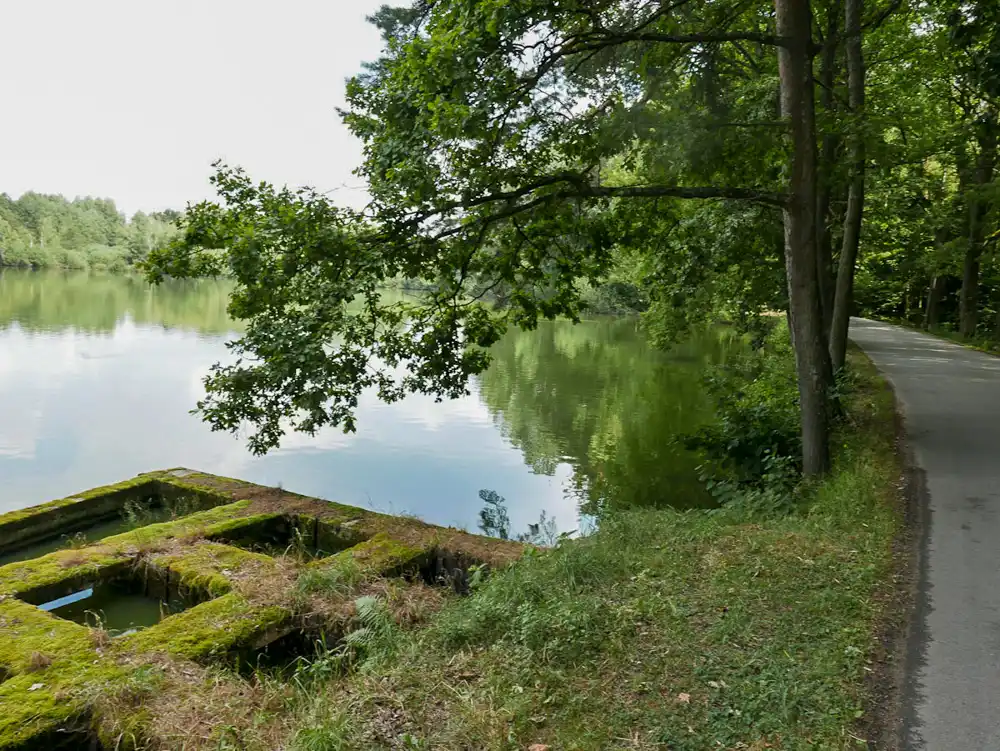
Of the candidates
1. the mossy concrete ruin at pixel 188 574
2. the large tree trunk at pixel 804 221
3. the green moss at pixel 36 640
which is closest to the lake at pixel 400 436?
the mossy concrete ruin at pixel 188 574

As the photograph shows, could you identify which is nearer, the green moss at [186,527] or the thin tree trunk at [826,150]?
the green moss at [186,527]

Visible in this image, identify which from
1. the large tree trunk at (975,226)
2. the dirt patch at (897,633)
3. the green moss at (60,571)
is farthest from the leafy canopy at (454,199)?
the large tree trunk at (975,226)

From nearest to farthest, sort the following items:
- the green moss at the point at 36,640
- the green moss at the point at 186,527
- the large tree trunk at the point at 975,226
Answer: the green moss at the point at 36,640 → the green moss at the point at 186,527 → the large tree trunk at the point at 975,226

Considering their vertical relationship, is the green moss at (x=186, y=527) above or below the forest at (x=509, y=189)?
below

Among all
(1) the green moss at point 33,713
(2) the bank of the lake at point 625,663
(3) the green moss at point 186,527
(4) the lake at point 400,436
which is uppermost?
(2) the bank of the lake at point 625,663

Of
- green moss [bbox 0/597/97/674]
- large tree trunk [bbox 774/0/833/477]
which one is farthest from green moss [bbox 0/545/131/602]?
large tree trunk [bbox 774/0/833/477]

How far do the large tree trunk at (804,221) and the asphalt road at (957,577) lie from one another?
1.32 m

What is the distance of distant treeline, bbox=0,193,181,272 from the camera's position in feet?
274

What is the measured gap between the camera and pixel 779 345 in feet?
73.6

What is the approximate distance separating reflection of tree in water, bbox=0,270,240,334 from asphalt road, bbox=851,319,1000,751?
25.8m

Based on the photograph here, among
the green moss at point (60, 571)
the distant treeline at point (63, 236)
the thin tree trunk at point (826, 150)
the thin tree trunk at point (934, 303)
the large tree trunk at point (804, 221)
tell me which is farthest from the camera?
the distant treeline at point (63, 236)

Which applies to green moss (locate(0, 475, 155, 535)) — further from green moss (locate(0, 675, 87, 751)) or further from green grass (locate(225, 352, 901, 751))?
green grass (locate(225, 352, 901, 751))

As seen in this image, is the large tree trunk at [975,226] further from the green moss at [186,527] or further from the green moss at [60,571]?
the green moss at [60,571]

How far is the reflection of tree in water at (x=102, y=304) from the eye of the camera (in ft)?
126
